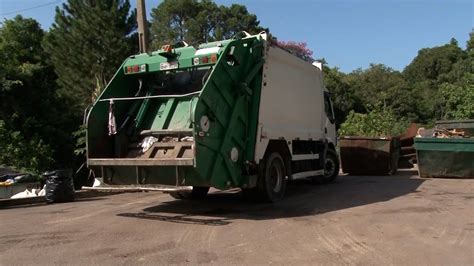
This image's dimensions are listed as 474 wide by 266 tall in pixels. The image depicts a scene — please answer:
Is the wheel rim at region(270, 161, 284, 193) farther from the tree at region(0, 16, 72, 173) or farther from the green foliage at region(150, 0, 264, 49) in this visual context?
the green foliage at region(150, 0, 264, 49)

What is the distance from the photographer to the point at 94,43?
29.5 metres

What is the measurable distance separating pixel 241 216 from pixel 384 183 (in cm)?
624

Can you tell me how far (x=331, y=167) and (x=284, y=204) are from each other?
4394mm

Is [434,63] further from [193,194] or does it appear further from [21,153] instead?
[193,194]

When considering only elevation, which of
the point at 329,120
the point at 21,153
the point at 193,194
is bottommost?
the point at 193,194

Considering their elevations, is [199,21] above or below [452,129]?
above

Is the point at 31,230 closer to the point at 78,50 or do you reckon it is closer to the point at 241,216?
the point at 241,216

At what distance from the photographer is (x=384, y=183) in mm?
13914

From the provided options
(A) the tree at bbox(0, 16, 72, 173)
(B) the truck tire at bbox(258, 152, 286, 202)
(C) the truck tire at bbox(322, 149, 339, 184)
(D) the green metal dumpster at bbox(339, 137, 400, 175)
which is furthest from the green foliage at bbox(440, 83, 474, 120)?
(B) the truck tire at bbox(258, 152, 286, 202)

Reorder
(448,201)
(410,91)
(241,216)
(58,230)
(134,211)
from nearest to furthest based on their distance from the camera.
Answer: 1. (58,230)
2. (241,216)
3. (134,211)
4. (448,201)
5. (410,91)

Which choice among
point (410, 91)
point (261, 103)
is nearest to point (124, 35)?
point (261, 103)

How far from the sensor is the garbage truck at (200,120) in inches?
336

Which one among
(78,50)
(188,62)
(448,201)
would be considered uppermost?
(78,50)

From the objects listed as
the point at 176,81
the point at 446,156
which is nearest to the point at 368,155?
the point at 446,156
